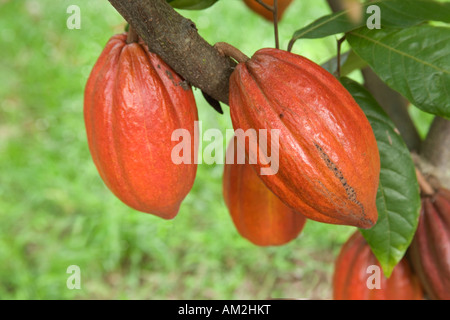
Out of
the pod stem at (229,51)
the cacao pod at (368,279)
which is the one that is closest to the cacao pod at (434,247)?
the cacao pod at (368,279)

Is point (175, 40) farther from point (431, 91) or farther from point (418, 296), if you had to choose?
point (418, 296)

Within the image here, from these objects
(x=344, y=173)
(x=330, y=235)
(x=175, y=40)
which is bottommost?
(x=330, y=235)

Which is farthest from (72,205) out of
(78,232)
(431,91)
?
(431,91)

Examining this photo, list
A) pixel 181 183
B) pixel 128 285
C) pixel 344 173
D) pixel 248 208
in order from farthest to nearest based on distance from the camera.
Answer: pixel 128 285 < pixel 248 208 < pixel 181 183 < pixel 344 173

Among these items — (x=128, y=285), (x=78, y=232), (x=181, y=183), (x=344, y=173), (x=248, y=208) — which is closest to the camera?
(x=344, y=173)

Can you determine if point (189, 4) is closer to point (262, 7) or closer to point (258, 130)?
point (262, 7)

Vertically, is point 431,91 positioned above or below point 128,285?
above

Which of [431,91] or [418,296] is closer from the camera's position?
[431,91]

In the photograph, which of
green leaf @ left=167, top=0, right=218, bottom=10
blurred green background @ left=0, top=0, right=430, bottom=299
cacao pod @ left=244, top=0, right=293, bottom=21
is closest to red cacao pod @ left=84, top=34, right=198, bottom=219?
green leaf @ left=167, top=0, right=218, bottom=10
